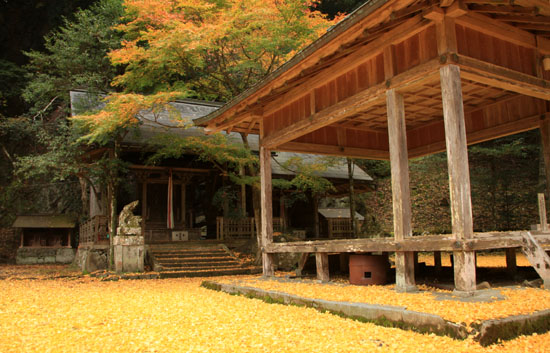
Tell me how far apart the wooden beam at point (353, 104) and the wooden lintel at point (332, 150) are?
500 mm

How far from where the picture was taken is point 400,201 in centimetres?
588

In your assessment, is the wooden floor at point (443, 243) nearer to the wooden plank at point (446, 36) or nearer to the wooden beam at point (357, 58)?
the wooden plank at point (446, 36)

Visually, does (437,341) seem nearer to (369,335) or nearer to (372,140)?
(369,335)

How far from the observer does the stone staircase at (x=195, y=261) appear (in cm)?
1232

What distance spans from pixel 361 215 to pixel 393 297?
69.5ft

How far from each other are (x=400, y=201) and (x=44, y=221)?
1888 centimetres

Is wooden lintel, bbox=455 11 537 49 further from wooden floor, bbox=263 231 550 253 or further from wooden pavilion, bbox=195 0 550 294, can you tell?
wooden floor, bbox=263 231 550 253

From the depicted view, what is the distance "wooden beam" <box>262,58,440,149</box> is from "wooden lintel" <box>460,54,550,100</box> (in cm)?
44

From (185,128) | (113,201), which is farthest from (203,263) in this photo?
(185,128)

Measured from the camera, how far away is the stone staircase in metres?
12.3

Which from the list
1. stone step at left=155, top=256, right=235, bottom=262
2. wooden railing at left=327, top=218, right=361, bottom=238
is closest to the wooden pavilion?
stone step at left=155, top=256, right=235, bottom=262

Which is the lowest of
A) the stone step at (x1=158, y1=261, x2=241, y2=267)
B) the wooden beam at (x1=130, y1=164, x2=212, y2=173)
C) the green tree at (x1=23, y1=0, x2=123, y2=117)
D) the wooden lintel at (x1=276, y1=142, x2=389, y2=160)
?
the stone step at (x1=158, y1=261, x2=241, y2=267)

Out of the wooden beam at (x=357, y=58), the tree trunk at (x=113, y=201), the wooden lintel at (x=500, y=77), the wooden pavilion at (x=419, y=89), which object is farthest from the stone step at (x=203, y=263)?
the wooden lintel at (x=500, y=77)

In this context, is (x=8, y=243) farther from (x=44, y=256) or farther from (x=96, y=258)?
(x=96, y=258)
